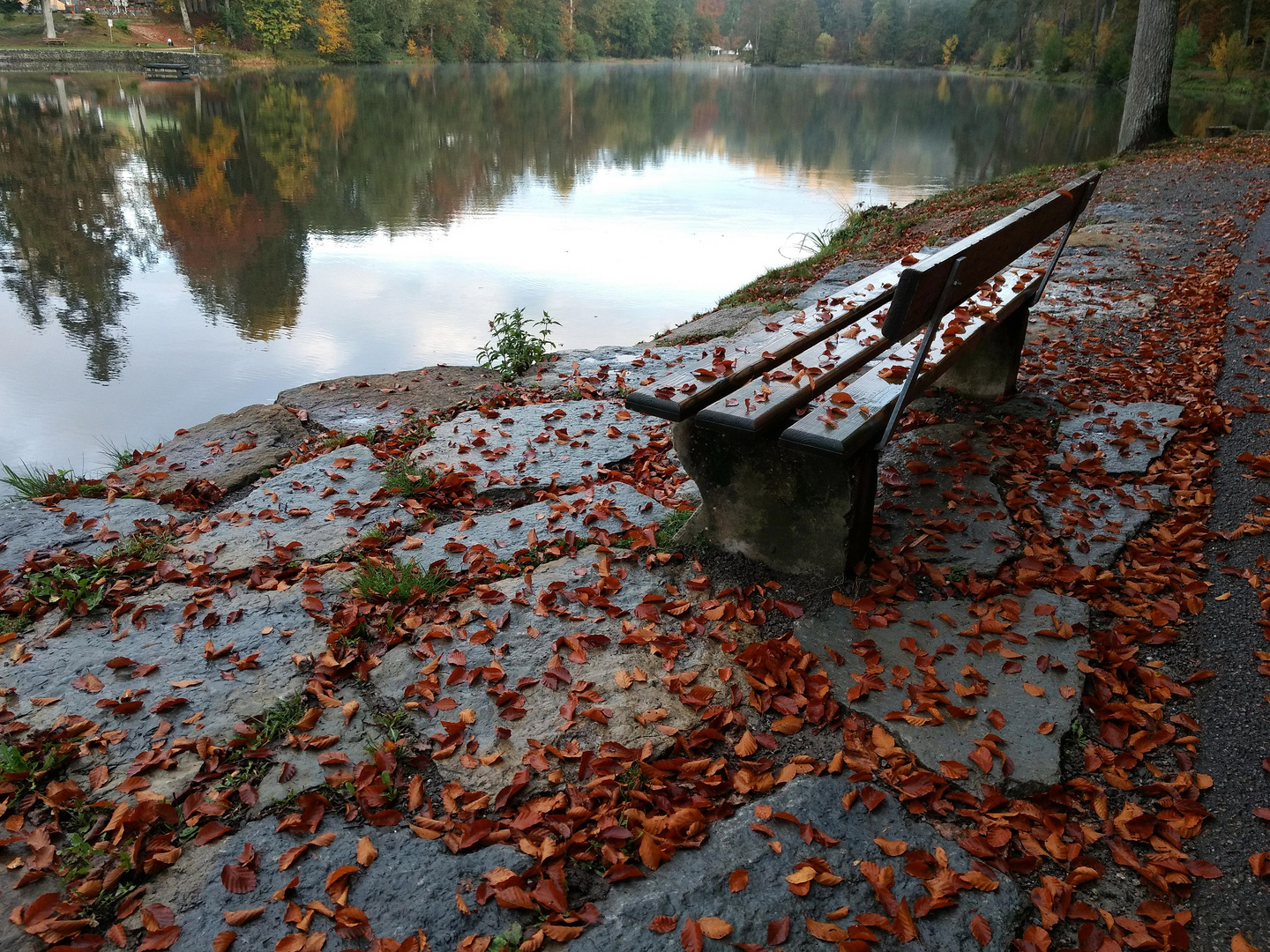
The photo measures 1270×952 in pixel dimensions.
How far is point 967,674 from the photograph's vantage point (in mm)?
2477

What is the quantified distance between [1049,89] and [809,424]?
48697 mm

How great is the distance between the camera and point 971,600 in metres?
2.82

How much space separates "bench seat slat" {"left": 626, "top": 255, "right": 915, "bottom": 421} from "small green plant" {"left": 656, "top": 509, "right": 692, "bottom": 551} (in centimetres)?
58

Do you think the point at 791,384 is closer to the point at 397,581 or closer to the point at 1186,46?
the point at 397,581

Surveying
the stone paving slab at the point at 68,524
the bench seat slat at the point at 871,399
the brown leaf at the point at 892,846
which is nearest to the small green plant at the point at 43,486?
the stone paving slab at the point at 68,524

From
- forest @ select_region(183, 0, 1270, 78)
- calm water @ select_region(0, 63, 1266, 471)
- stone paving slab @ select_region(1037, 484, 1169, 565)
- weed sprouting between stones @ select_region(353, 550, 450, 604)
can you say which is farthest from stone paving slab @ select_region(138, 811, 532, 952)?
forest @ select_region(183, 0, 1270, 78)

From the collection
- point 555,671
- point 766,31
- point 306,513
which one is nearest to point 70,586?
point 306,513

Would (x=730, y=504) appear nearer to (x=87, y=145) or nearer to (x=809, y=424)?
(x=809, y=424)

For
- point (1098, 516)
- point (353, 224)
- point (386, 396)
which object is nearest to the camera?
point (1098, 516)

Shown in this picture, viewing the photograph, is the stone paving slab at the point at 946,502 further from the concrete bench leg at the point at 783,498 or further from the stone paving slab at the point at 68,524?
the stone paving slab at the point at 68,524

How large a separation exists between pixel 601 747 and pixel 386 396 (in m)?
4.05

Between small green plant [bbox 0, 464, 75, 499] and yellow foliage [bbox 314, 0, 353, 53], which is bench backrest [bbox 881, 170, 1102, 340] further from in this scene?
yellow foliage [bbox 314, 0, 353, 53]

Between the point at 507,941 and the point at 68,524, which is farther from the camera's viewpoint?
the point at 68,524

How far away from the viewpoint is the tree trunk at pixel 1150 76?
12781 millimetres
